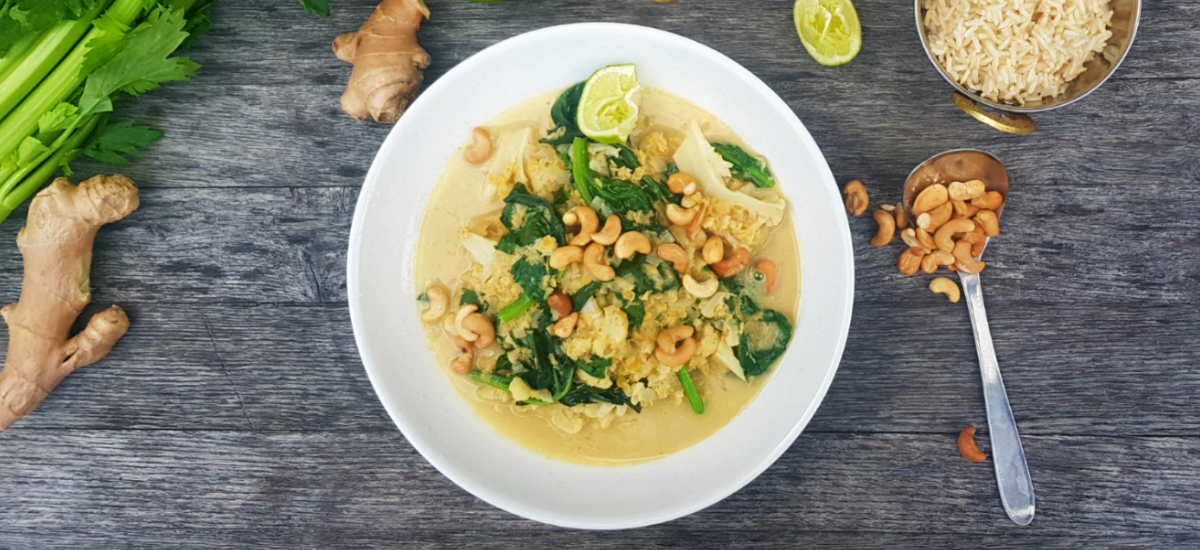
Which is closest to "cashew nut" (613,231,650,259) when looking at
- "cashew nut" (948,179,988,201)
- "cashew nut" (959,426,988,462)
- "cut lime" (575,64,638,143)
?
"cut lime" (575,64,638,143)

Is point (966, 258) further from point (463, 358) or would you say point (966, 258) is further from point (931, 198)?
point (463, 358)

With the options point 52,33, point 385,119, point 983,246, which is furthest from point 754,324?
point 52,33

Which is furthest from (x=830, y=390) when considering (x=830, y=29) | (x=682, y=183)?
(x=830, y=29)

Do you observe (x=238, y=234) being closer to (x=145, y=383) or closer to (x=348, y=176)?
(x=348, y=176)

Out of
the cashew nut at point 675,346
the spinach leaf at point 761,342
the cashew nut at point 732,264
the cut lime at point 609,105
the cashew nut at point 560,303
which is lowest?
the spinach leaf at point 761,342

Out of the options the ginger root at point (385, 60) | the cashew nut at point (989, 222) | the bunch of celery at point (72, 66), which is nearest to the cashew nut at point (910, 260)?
the cashew nut at point (989, 222)

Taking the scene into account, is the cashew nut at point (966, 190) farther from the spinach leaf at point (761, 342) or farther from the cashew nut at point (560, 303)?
the cashew nut at point (560, 303)

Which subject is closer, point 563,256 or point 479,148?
point 563,256
